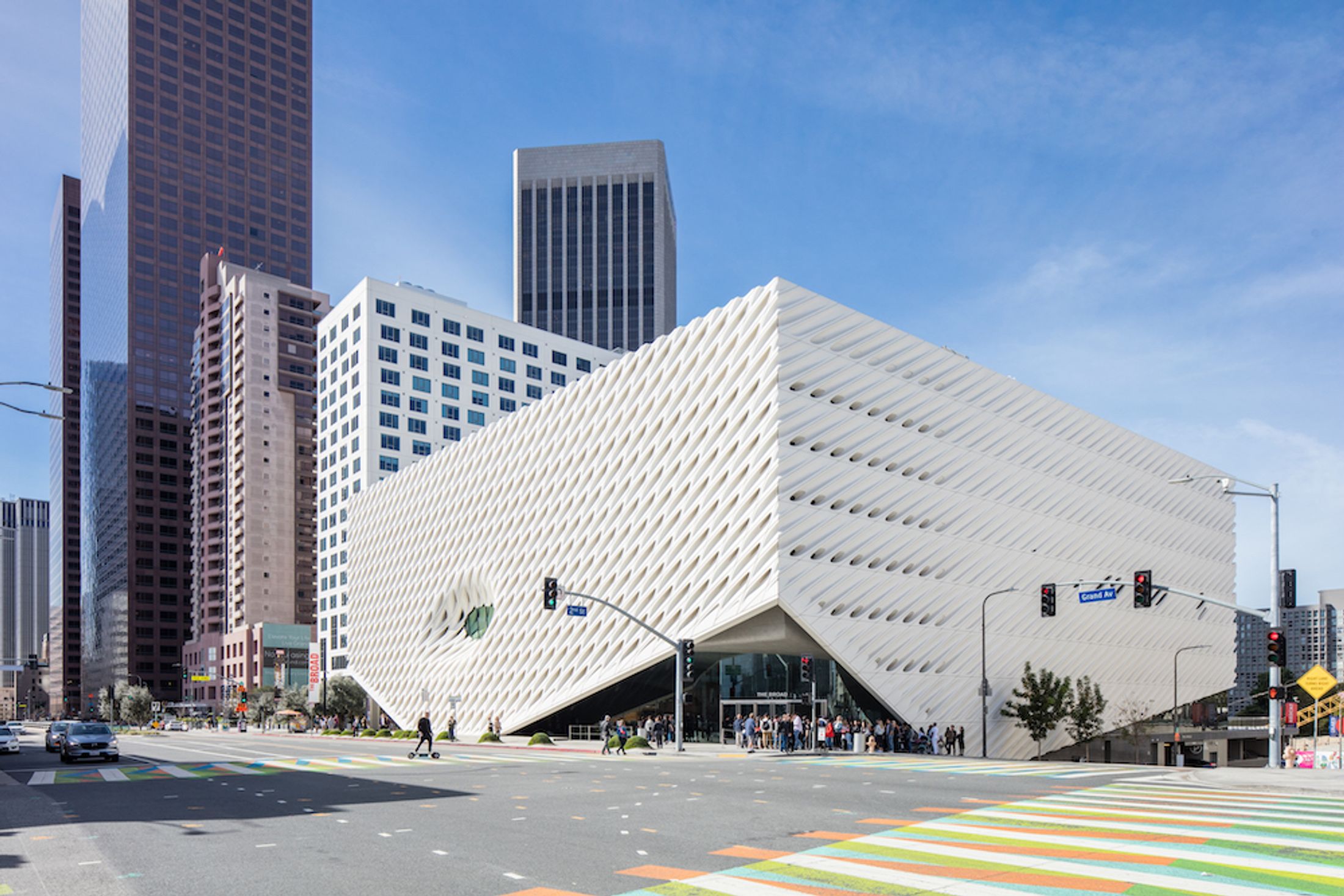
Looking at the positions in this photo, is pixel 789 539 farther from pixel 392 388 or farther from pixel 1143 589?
pixel 392 388

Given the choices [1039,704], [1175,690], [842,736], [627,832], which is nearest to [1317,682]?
[842,736]

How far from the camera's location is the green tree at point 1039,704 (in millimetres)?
53875

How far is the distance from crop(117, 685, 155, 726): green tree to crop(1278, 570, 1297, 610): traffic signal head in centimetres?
13004

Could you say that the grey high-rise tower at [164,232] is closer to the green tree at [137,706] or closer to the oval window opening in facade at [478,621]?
the green tree at [137,706]

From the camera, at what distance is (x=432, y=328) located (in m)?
100

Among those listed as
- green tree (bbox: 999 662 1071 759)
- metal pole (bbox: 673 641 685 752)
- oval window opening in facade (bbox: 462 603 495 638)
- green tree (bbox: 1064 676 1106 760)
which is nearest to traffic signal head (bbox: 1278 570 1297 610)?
metal pole (bbox: 673 641 685 752)

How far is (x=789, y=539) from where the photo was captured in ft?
143

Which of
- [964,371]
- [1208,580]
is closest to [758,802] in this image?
[964,371]

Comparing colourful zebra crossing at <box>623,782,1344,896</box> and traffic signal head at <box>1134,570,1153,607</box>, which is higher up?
traffic signal head at <box>1134,570,1153,607</box>

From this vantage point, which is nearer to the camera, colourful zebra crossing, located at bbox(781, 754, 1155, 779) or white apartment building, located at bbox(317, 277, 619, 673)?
colourful zebra crossing, located at bbox(781, 754, 1155, 779)

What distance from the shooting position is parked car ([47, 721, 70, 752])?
40.0 metres

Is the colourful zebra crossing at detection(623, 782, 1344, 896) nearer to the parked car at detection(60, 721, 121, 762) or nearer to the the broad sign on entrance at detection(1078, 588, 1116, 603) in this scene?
the the broad sign on entrance at detection(1078, 588, 1116, 603)

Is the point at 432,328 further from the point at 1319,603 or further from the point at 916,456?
the point at 1319,603

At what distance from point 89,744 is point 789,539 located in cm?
2774
